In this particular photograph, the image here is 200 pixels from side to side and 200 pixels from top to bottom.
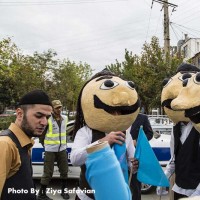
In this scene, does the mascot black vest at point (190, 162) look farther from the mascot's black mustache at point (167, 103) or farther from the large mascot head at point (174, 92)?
the mascot's black mustache at point (167, 103)

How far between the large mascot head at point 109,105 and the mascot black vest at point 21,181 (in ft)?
2.39

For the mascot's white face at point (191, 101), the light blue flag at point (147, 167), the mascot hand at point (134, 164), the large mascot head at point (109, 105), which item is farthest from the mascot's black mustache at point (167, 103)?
the mascot's white face at point (191, 101)

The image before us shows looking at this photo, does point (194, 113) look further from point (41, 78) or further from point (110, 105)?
point (41, 78)

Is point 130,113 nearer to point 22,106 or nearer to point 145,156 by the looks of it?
point 145,156

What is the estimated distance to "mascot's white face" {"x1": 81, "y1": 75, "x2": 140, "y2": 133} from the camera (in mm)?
2713

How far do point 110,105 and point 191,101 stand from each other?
932 millimetres

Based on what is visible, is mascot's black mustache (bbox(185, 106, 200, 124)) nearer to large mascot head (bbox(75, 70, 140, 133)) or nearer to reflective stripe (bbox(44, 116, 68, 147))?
large mascot head (bbox(75, 70, 140, 133))

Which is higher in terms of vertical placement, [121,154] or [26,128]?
[26,128]

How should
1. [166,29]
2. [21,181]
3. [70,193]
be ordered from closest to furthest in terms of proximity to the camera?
[21,181] → [70,193] → [166,29]

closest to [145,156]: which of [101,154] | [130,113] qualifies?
[130,113]

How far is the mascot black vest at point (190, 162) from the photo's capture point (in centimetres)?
279

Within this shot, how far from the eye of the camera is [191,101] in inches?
74.3

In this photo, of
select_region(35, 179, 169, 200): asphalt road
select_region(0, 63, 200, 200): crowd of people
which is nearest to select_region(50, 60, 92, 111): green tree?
select_region(35, 179, 169, 200): asphalt road

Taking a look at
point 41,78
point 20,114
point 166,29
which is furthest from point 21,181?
point 41,78
